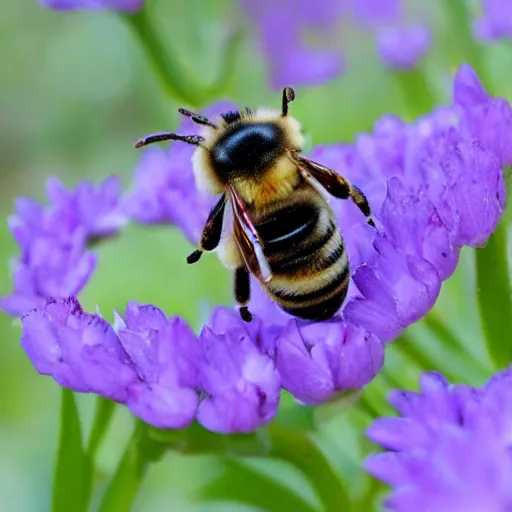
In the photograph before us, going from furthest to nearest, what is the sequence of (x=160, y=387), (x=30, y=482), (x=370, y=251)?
(x=30, y=482), (x=370, y=251), (x=160, y=387)

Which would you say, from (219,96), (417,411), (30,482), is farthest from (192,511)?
(417,411)

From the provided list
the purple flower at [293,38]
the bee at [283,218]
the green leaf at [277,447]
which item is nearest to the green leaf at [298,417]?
the green leaf at [277,447]

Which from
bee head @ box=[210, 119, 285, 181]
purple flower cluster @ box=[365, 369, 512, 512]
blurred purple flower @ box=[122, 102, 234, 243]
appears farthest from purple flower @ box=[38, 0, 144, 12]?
purple flower cluster @ box=[365, 369, 512, 512]

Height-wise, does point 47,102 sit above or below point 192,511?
above

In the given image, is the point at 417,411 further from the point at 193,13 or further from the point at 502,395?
the point at 193,13

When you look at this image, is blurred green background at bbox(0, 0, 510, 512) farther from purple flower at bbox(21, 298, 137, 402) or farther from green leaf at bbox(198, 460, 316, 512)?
purple flower at bbox(21, 298, 137, 402)

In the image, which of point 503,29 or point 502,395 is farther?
point 503,29

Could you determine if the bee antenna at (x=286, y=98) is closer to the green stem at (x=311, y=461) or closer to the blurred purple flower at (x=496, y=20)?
the green stem at (x=311, y=461)
